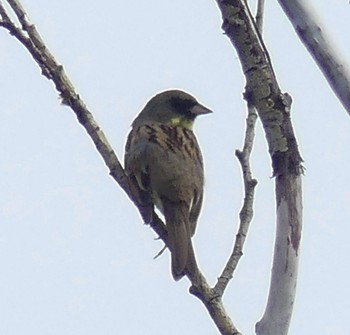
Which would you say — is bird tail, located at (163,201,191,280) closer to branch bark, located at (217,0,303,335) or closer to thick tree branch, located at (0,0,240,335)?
A: thick tree branch, located at (0,0,240,335)

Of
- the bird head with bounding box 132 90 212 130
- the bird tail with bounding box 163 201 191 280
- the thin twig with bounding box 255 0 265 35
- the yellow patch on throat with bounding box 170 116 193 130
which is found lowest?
the bird tail with bounding box 163 201 191 280

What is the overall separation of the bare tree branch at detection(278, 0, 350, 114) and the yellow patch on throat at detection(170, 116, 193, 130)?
345 cm

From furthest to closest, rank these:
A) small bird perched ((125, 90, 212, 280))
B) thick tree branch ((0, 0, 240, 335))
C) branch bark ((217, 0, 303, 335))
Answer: small bird perched ((125, 90, 212, 280))
thick tree branch ((0, 0, 240, 335))
branch bark ((217, 0, 303, 335))

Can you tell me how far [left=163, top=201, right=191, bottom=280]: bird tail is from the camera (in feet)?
15.6

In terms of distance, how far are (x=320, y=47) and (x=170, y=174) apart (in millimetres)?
2739

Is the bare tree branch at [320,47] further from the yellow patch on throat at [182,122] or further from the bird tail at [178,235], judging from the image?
the yellow patch on throat at [182,122]

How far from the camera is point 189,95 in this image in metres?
6.79

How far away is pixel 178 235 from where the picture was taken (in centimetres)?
522

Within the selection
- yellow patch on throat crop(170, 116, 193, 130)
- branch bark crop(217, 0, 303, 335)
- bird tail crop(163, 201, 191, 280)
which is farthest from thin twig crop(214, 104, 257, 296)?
yellow patch on throat crop(170, 116, 193, 130)

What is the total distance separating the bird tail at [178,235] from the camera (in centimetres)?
475

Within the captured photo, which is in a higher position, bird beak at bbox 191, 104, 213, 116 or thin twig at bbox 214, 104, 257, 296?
bird beak at bbox 191, 104, 213, 116

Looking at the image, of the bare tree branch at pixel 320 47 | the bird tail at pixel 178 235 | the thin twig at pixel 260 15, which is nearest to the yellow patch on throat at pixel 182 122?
the bird tail at pixel 178 235

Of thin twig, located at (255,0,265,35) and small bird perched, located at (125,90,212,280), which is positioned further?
small bird perched, located at (125,90,212,280)

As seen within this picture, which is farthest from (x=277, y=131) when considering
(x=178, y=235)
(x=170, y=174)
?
(x=170, y=174)
